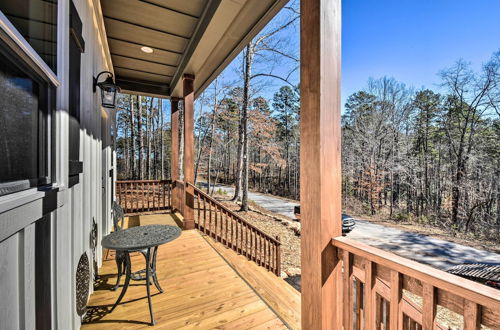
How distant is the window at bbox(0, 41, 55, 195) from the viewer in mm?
708

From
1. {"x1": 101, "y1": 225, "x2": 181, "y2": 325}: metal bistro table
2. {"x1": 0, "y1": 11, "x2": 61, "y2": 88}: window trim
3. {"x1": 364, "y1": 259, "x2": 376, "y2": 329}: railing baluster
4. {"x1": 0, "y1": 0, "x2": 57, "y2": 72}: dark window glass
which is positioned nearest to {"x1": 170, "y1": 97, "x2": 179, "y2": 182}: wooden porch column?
{"x1": 101, "y1": 225, "x2": 181, "y2": 325}: metal bistro table

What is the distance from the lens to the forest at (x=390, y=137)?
1064cm

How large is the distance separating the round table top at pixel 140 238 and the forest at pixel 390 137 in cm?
770

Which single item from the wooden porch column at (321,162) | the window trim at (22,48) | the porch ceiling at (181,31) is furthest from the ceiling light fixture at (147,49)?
the wooden porch column at (321,162)

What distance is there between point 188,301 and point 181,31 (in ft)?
10.6

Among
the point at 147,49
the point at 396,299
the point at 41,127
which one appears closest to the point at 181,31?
the point at 147,49

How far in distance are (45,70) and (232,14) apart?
6.07 feet

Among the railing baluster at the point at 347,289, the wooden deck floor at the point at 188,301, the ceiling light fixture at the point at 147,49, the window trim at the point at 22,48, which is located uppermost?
the ceiling light fixture at the point at 147,49

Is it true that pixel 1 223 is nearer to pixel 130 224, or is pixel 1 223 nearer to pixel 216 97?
pixel 130 224

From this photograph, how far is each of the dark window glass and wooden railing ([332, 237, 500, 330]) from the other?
1715 millimetres

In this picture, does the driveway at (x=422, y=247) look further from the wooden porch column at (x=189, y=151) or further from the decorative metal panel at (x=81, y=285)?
the decorative metal panel at (x=81, y=285)

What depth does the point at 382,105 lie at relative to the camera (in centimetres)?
1482

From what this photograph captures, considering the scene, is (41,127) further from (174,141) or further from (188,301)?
(174,141)

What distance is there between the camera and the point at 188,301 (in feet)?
6.78
